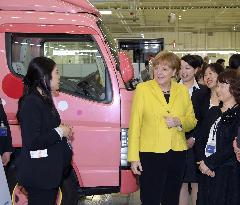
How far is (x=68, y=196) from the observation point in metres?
4.45

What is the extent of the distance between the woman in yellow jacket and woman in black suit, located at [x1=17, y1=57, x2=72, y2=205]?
1.99 ft

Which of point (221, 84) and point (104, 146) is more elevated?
point (221, 84)

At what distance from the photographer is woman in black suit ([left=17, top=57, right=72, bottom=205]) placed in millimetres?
3088

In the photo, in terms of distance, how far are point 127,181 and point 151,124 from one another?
111 centimetres

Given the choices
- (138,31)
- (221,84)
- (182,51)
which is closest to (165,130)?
(221,84)

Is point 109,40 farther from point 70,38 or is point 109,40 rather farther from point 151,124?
point 151,124

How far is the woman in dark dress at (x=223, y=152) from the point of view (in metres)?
3.40

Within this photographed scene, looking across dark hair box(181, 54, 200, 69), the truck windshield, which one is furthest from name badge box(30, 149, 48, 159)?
dark hair box(181, 54, 200, 69)

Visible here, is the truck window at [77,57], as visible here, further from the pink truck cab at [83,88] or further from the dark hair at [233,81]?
the dark hair at [233,81]

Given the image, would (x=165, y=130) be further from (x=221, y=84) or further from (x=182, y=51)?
(x=182, y=51)

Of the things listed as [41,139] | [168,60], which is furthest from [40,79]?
[168,60]

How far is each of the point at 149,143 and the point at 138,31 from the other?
21.8 meters

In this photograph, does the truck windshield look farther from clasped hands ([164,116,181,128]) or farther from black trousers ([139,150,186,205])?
black trousers ([139,150,186,205])

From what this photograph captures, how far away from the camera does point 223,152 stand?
340 centimetres
